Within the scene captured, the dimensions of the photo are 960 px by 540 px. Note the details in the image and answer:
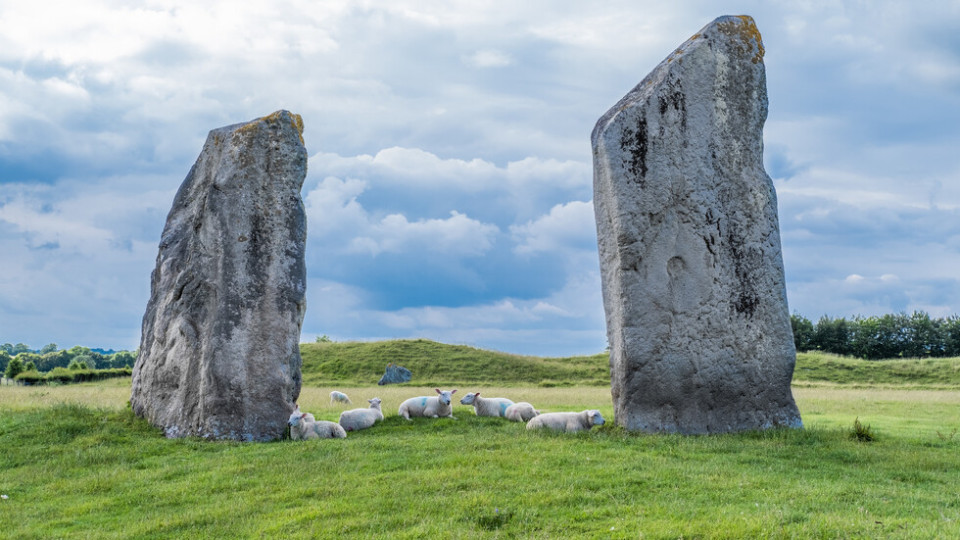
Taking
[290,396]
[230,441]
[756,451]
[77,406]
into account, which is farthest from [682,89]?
[77,406]

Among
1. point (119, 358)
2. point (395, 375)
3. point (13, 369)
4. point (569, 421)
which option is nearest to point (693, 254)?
point (569, 421)

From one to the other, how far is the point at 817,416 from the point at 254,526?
58.8 ft

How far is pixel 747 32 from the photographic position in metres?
17.6

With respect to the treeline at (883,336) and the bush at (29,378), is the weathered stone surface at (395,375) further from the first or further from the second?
the treeline at (883,336)

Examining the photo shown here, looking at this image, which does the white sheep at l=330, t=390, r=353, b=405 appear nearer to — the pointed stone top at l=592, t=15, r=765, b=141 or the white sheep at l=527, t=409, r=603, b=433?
the white sheep at l=527, t=409, r=603, b=433

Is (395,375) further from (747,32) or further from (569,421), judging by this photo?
(747,32)

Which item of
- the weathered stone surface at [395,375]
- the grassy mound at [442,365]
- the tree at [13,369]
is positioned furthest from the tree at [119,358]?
the weathered stone surface at [395,375]

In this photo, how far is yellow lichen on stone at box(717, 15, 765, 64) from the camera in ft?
56.9

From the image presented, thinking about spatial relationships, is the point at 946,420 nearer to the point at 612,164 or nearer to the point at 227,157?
the point at 612,164

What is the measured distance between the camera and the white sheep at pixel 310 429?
639 inches

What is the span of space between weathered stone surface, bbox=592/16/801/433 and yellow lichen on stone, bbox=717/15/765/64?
0.21 metres

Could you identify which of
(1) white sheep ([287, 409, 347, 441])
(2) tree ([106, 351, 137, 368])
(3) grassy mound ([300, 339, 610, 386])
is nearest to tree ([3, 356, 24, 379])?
(3) grassy mound ([300, 339, 610, 386])

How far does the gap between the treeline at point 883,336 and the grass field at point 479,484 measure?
238 ft

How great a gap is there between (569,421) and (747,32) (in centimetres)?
985
